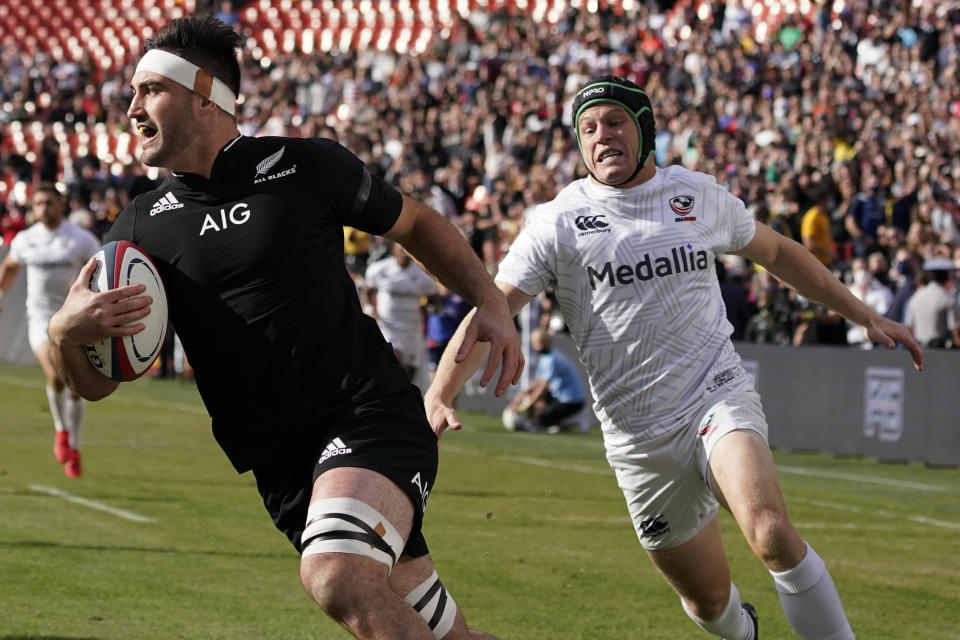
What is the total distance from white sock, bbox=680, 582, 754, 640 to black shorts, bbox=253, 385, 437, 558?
2005 mm

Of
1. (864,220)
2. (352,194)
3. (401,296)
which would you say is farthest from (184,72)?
(864,220)

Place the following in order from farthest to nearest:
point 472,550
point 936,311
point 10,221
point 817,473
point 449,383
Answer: point 10,221 → point 936,311 → point 817,473 → point 472,550 → point 449,383

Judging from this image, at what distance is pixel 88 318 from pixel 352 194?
933 millimetres

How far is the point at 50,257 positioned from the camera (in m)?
15.1

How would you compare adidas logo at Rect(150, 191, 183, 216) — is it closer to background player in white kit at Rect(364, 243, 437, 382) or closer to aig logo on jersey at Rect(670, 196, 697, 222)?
aig logo on jersey at Rect(670, 196, 697, 222)

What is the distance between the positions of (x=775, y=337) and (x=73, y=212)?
1654 cm

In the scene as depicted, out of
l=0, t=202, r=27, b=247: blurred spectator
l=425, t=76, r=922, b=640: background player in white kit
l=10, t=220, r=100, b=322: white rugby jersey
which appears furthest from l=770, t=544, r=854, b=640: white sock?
l=0, t=202, r=27, b=247: blurred spectator

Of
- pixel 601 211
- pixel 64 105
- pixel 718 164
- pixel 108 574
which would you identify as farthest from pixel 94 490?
pixel 64 105

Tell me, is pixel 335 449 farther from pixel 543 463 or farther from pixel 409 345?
pixel 409 345

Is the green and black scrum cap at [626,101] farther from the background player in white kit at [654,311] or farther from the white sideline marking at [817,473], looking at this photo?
the white sideline marking at [817,473]

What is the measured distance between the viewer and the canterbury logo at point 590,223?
251 inches

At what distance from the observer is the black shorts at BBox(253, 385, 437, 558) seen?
471cm

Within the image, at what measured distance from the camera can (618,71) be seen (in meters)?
28.1

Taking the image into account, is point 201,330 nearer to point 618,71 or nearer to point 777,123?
point 777,123
